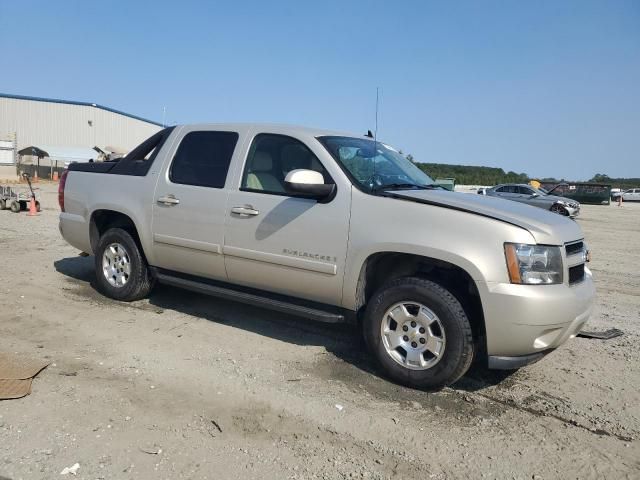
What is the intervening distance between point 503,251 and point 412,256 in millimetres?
694

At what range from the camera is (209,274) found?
5.04 metres

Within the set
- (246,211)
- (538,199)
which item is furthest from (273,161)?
(538,199)

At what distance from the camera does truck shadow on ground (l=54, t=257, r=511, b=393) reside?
412 centimetres

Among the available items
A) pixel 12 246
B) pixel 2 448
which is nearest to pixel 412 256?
pixel 2 448

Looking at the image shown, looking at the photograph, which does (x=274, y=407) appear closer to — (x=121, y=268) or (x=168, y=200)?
(x=168, y=200)

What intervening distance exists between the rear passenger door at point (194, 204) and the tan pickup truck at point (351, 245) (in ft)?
0.05

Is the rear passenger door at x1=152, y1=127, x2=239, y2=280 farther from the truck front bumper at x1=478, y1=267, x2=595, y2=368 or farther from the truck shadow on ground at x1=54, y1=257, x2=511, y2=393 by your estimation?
the truck front bumper at x1=478, y1=267, x2=595, y2=368

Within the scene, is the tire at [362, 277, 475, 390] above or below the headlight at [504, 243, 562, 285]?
below

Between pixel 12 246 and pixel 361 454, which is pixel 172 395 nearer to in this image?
pixel 361 454

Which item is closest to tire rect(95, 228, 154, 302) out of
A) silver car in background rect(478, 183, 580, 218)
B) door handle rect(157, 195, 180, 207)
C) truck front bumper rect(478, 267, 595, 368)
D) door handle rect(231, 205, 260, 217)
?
door handle rect(157, 195, 180, 207)

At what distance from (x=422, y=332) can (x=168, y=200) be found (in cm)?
280

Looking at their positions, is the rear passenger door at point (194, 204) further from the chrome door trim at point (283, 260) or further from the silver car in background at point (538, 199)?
the silver car in background at point (538, 199)

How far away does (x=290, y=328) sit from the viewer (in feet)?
16.9

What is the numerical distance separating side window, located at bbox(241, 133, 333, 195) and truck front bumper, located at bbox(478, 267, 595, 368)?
72.8 inches
